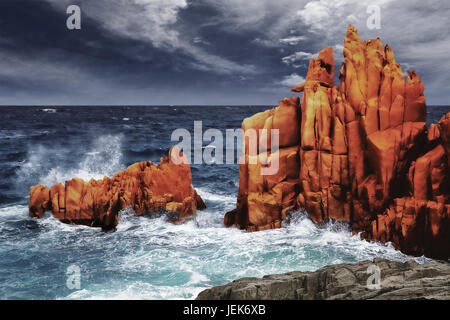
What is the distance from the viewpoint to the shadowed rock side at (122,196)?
19.3m

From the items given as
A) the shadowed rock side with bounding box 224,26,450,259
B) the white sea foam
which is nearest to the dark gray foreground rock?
the shadowed rock side with bounding box 224,26,450,259

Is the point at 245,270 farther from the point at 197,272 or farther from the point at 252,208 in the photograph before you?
the point at 252,208

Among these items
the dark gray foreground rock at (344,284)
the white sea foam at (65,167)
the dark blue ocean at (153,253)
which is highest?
the white sea foam at (65,167)

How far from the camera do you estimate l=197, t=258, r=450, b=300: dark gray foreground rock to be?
738 cm

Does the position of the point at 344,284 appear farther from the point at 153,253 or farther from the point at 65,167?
the point at 65,167

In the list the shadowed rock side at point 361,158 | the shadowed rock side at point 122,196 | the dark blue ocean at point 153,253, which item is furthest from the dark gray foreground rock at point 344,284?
the shadowed rock side at point 122,196

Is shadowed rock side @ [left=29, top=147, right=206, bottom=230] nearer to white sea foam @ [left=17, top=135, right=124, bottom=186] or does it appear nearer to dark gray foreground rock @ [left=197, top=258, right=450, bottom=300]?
white sea foam @ [left=17, top=135, right=124, bottom=186]

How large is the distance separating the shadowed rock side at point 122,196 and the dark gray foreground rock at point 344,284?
11.6 meters

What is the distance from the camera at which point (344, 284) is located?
8.18 m

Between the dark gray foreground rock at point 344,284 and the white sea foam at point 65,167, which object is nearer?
the dark gray foreground rock at point 344,284

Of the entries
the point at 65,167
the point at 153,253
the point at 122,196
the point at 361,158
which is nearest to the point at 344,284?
the point at 361,158

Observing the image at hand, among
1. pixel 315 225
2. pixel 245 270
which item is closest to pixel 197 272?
pixel 245 270

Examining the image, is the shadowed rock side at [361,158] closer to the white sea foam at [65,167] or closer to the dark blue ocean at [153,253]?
the dark blue ocean at [153,253]

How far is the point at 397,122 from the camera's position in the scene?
15500 millimetres
